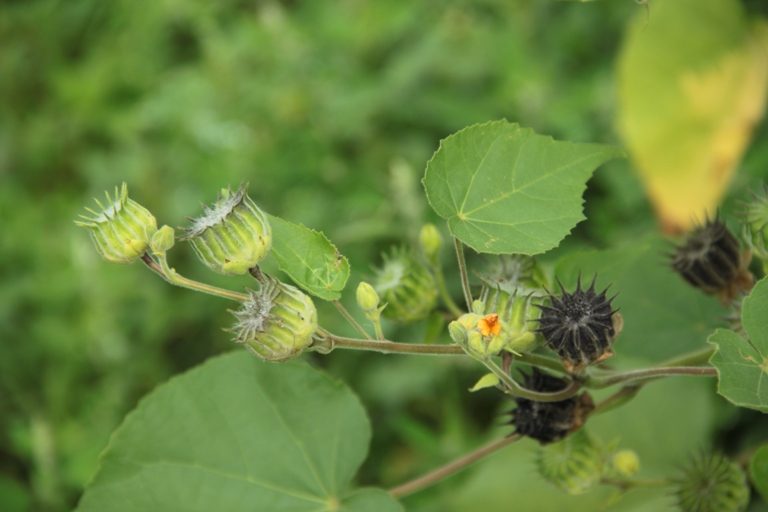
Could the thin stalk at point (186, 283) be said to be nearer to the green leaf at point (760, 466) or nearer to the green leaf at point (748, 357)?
the green leaf at point (748, 357)

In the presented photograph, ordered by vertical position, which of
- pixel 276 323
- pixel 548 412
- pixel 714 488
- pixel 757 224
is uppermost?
pixel 276 323

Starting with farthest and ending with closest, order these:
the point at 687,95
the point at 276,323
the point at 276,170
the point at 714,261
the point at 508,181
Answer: the point at 276,170 → the point at 687,95 → the point at 714,261 → the point at 508,181 → the point at 276,323

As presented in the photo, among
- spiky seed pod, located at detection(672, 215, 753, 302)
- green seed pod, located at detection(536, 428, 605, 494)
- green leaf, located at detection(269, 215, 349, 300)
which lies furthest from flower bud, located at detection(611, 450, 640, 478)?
green leaf, located at detection(269, 215, 349, 300)

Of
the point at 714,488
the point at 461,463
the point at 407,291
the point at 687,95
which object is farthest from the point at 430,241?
the point at 687,95

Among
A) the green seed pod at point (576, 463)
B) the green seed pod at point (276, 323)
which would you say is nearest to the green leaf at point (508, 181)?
the green seed pod at point (276, 323)

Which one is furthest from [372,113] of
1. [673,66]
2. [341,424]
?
[341,424]

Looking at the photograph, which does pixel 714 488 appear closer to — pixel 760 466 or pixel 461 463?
pixel 760 466
